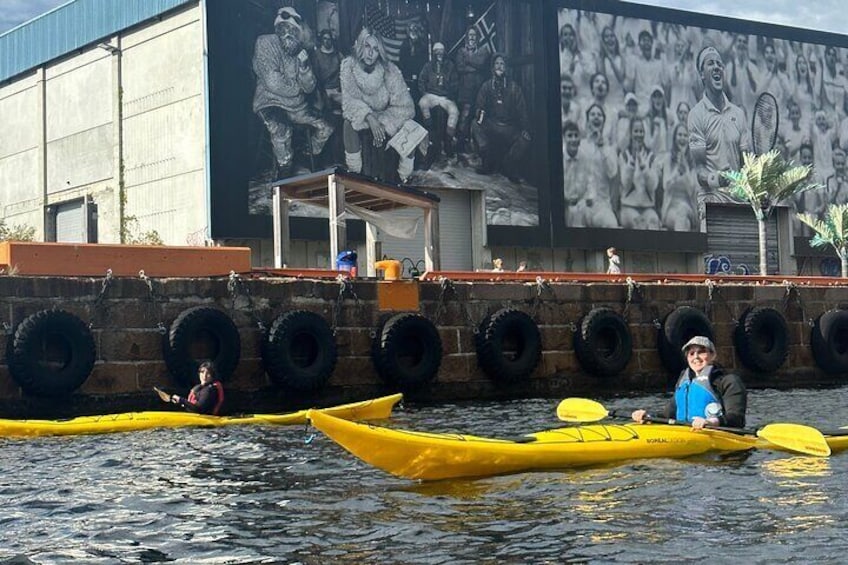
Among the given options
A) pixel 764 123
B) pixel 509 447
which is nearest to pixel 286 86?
pixel 764 123

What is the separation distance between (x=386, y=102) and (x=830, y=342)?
18823mm

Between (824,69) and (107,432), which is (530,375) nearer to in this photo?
(107,432)

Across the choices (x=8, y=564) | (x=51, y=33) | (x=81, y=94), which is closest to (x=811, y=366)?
(x=8, y=564)

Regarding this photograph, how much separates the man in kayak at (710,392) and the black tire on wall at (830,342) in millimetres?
14165

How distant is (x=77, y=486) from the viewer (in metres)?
10.5

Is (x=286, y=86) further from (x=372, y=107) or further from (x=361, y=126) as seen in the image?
(x=372, y=107)

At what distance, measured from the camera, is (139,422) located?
49.2 ft

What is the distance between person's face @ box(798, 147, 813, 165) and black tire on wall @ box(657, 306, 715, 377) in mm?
28837

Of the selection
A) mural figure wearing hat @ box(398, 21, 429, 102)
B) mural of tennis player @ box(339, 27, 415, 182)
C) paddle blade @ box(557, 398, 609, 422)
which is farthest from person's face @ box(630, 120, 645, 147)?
paddle blade @ box(557, 398, 609, 422)

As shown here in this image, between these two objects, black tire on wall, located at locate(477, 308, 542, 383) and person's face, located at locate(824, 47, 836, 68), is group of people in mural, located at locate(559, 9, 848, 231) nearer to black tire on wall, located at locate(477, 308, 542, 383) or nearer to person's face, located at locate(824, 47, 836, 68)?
person's face, located at locate(824, 47, 836, 68)

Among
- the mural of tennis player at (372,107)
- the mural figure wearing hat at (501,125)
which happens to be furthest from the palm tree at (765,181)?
the mural of tennis player at (372,107)

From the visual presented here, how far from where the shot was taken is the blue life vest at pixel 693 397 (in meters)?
12.0

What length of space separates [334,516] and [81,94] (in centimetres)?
3476

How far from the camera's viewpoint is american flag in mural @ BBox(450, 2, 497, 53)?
41344 millimetres
